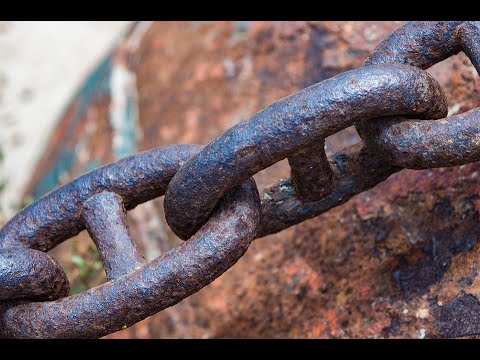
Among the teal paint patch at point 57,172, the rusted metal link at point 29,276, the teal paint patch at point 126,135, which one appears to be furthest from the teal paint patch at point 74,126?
the rusted metal link at point 29,276

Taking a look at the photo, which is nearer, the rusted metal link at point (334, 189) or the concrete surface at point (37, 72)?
the rusted metal link at point (334, 189)

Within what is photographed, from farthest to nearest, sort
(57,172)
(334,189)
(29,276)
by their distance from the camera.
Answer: (57,172)
(334,189)
(29,276)

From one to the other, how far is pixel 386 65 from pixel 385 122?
11 cm

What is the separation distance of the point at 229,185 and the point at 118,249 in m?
0.29

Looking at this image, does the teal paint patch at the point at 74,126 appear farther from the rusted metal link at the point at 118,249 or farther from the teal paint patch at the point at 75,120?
the rusted metal link at the point at 118,249

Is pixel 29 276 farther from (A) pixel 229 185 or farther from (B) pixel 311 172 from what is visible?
(B) pixel 311 172

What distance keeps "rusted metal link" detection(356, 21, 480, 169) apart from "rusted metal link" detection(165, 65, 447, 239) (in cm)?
4

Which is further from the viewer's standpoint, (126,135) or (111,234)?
(126,135)

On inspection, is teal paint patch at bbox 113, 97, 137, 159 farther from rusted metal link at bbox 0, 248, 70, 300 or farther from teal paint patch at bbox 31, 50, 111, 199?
rusted metal link at bbox 0, 248, 70, 300

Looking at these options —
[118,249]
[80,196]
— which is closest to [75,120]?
[80,196]

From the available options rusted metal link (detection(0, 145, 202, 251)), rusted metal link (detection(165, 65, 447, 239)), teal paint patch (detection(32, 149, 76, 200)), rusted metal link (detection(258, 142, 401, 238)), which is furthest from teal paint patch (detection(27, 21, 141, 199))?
rusted metal link (detection(165, 65, 447, 239))

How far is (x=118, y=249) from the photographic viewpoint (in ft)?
4.85

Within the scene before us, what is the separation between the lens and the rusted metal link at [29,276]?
4.66 feet

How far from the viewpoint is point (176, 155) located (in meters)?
1.52
